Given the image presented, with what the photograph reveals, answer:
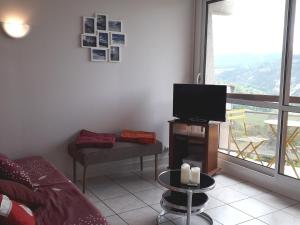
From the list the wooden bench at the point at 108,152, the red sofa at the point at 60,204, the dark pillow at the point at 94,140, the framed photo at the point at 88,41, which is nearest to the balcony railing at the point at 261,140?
the wooden bench at the point at 108,152

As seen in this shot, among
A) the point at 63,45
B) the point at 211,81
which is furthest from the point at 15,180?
the point at 211,81

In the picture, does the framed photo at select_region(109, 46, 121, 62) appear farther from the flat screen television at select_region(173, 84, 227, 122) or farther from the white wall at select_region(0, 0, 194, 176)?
the flat screen television at select_region(173, 84, 227, 122)

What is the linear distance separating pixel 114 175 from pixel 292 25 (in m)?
2.71

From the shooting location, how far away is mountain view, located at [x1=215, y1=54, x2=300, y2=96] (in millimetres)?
3334

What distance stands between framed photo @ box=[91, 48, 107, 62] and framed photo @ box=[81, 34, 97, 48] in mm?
59

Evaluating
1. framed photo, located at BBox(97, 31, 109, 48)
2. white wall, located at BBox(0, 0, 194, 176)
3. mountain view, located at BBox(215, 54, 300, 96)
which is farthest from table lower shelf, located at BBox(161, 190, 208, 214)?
framed photo, located at BBox(97, 31, 109, 48)

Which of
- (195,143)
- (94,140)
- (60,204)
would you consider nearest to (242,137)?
(195,143)

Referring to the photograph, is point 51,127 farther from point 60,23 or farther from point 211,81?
point 211,81

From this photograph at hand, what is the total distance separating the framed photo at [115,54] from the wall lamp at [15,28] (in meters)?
0.98

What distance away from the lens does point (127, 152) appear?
3.49m

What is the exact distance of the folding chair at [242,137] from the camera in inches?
151

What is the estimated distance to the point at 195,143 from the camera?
3.93m

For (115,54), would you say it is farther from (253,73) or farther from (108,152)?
(253,73)

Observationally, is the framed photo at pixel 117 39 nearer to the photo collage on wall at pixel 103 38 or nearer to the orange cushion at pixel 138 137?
the photo collage on wall at pixel 103 38
